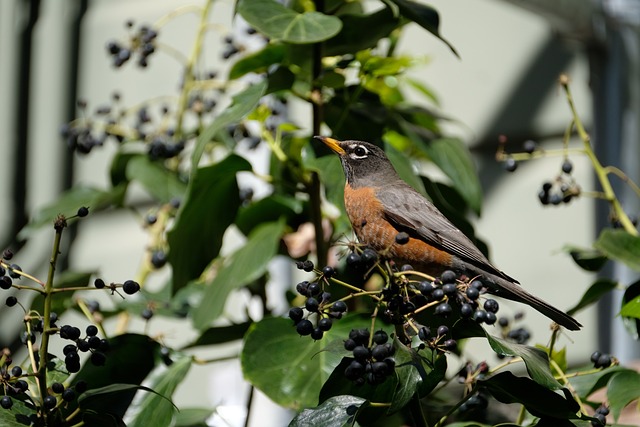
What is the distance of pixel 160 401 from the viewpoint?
1599 millimetres

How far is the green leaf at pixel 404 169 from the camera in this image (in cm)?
182

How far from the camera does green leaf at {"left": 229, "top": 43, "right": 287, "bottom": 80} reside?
6.17 ft

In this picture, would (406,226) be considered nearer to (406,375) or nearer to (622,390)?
(622,390)

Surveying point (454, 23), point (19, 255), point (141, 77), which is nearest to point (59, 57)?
point (141, 77)

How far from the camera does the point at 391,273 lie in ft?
4.21

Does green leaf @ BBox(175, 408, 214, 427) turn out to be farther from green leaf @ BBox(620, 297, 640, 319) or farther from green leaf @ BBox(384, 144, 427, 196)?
green leaf @ BBox(620, 297, 640, 319)

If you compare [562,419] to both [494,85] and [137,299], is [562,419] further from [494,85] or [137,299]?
[494,85]

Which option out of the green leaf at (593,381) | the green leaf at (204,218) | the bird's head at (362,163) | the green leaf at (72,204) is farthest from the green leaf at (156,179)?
the green leaf at (593,381)

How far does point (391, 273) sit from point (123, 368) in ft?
1.91

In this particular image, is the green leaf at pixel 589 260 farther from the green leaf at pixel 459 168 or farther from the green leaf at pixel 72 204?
the green leaf at pixel 72 204

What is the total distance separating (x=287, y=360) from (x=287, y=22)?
59 cm

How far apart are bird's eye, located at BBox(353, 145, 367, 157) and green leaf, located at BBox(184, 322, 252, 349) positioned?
40 centimetres

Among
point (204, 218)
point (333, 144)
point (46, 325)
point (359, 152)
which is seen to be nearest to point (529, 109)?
point (359, 152)

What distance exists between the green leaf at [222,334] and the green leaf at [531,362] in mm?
714
